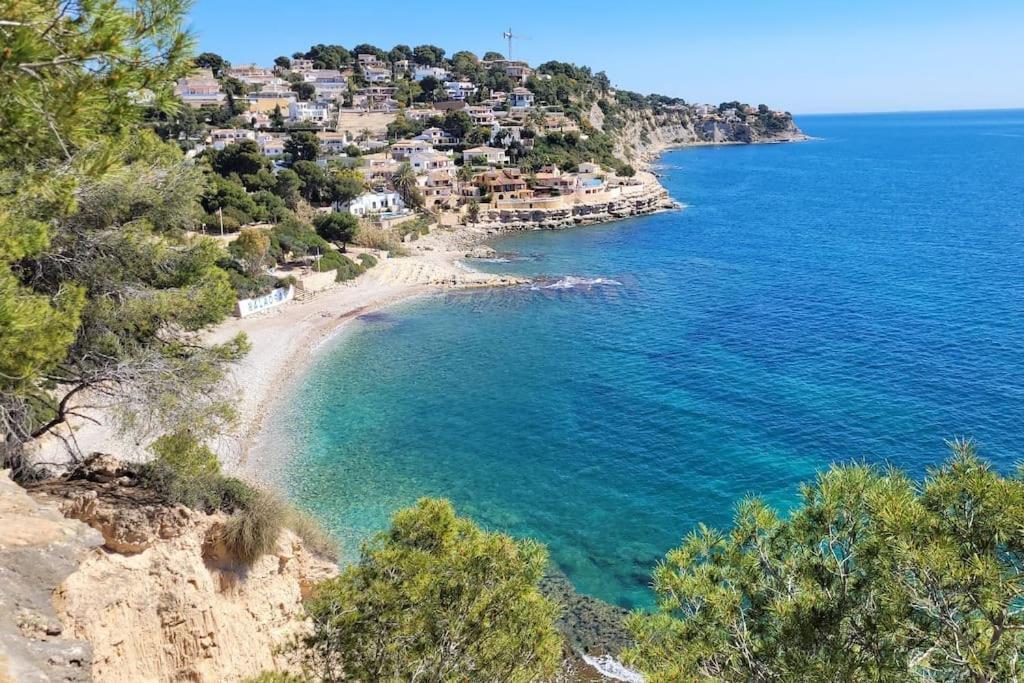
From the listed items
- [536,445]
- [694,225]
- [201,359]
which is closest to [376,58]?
[694,225]

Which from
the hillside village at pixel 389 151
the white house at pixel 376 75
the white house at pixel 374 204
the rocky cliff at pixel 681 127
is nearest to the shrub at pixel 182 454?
the hillside village at pixel 389 151

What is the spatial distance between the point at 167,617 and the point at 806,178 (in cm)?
11155

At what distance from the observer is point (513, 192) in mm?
72438

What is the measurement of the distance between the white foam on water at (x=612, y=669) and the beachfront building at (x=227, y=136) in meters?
74.4

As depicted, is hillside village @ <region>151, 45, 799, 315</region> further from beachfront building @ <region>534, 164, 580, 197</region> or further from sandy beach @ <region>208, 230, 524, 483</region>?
sandy beach @ <region>208, 230, 524, 483</region>

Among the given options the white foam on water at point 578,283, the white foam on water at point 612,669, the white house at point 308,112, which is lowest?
the white foam on water at point 612,669

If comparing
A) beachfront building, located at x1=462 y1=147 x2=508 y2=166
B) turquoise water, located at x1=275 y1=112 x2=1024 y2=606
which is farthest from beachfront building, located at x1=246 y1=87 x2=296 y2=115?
turquoise water, located at x1=275 y1=112 x2=1024 y2=606

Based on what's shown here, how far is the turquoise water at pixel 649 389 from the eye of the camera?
67.6 ft

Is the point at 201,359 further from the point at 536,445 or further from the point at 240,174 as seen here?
the point at 240,174

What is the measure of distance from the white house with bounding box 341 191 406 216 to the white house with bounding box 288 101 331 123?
130ft

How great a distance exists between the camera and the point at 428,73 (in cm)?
13288

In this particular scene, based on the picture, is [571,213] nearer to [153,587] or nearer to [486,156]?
[486,156]

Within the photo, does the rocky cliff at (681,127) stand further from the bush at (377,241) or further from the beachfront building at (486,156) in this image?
the bush at (377,241)

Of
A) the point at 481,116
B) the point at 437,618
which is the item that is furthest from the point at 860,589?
the point at 481,116
